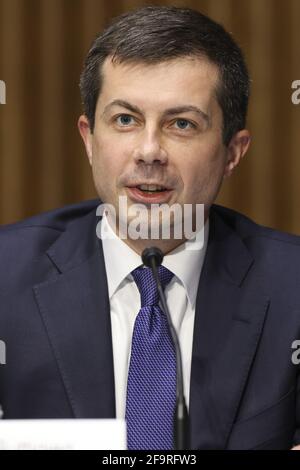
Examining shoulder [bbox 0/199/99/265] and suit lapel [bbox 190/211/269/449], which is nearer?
suit lapel [bbox 190/211/269/449]

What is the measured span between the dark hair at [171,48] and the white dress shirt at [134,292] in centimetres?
26

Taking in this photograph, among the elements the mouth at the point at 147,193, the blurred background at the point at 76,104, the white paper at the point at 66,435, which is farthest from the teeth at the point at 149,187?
the blurred background at the point at 76,104

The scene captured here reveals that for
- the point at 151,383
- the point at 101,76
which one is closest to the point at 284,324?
the point at 151,383

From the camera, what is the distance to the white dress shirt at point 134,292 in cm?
161

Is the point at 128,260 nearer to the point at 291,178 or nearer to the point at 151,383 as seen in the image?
the point at 151,383

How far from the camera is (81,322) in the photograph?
1589mm

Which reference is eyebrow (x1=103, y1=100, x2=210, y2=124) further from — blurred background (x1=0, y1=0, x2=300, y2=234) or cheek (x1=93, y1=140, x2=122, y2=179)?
blurred background (x1=0, y1=0, x2=300, y2=234)

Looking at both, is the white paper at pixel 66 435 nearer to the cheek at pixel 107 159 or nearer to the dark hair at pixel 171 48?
the cheek at pixel 107 159

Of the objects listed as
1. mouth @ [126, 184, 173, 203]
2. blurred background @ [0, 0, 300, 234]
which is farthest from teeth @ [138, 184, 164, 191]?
blurred background @ [0, 0, 300, 234]

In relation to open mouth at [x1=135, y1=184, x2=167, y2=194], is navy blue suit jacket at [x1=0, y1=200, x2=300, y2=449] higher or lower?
lower

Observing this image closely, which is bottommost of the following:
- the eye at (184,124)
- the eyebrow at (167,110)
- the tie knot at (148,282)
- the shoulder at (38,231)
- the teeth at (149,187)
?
the tie knot at (148,282)

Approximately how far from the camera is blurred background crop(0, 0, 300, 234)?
2.33m

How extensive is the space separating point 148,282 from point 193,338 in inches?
5.3

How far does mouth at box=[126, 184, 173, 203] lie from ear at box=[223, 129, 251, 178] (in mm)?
250
